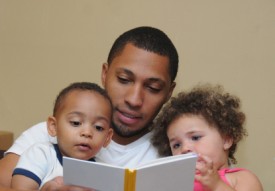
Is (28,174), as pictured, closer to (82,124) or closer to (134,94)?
(82,124)

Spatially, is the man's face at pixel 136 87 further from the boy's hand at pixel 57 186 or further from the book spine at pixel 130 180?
the book spine at pixel 130 180

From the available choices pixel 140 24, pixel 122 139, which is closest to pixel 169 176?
pixel 122 139

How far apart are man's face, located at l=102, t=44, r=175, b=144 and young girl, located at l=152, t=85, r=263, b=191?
0.08 meters

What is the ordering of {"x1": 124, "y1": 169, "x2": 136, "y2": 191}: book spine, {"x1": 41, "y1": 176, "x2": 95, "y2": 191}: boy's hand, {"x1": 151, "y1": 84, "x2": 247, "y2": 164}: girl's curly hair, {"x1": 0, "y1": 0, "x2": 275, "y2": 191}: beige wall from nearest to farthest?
{"x1": 124, "y1": 169, "x2": 136, "y2": 191}: book spine → {"x1": 41, "y1": 176, "x2": 95, "y2": 191}: boy's hand → {"x1": 151, "y1": 84, "x2": 247, "y2": 164}: girl's curly hair → {"x1": 0, "y1": 0, "x2": 275, "y2": 191}: beige wall

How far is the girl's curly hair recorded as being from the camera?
1333mm

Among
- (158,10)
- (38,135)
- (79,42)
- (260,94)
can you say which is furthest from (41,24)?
(260,94)

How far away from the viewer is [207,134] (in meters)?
1.28

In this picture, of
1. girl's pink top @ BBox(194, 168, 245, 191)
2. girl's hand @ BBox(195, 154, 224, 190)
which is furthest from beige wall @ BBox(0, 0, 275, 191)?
girl's hand @ BBox(195, 154, 224, 190)

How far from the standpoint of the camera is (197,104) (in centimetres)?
137

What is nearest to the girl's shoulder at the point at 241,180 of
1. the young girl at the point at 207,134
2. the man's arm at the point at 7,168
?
the young girl at the point at 207,134

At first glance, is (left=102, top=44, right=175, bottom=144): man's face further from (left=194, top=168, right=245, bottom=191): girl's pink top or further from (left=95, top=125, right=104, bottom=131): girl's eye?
(left=194, top=168, right=245, bottom=191): girl's pink top

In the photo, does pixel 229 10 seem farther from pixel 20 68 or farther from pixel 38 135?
pixel 20 68

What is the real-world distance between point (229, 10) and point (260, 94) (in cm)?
42

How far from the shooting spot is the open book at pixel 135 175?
859mm
